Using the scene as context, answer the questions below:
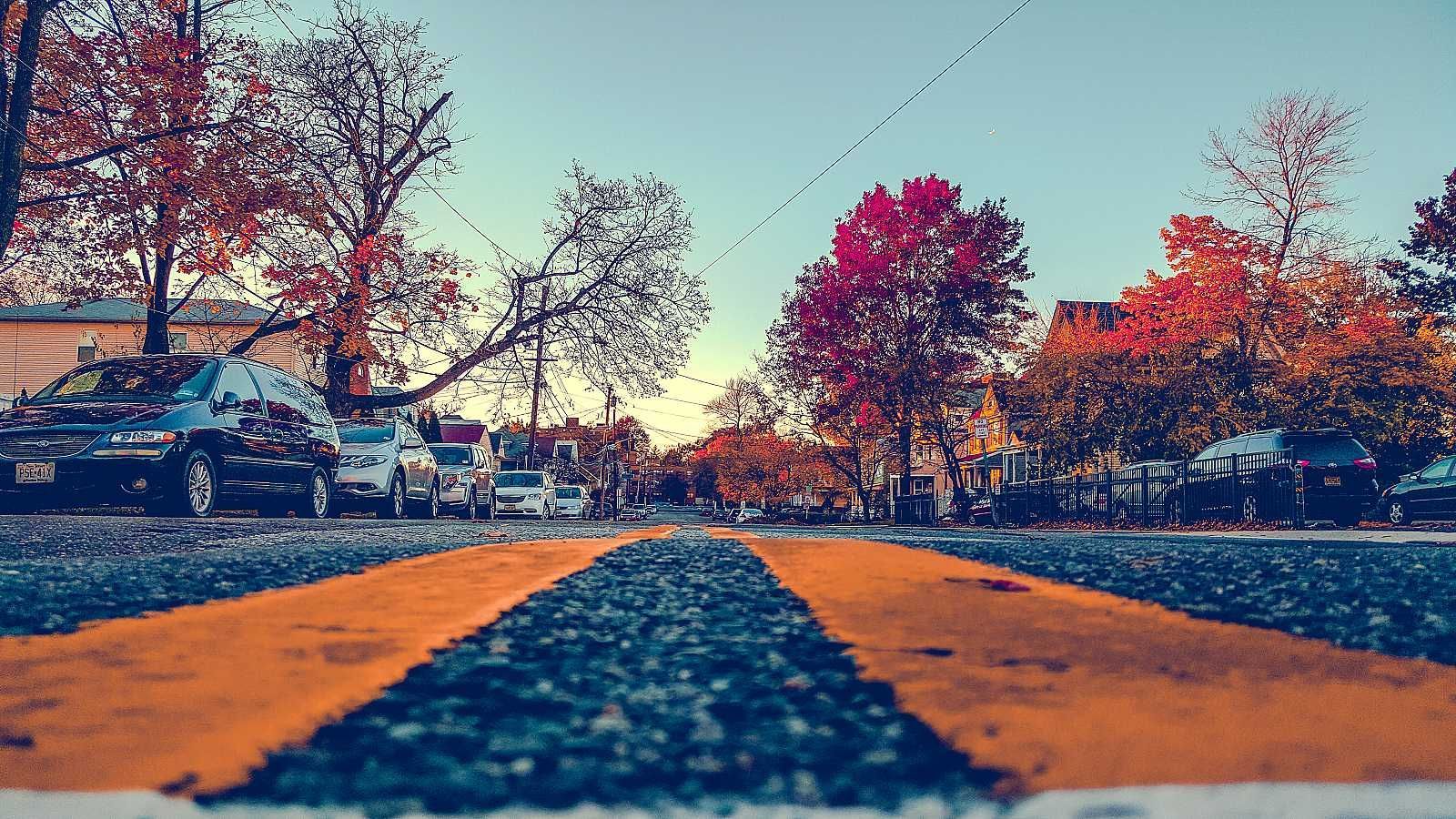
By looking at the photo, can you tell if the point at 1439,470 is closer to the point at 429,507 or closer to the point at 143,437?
the point at 429,507

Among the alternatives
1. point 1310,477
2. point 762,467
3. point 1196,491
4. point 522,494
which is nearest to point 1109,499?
point 1196,491

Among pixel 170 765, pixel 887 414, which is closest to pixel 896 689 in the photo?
pixel 170 765

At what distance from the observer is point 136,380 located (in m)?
9.29

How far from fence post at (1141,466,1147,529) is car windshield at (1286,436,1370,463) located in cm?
251

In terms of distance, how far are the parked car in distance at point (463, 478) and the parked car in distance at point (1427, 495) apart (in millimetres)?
18783

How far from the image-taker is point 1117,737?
0.57 meters

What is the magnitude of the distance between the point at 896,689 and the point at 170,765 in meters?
0.50

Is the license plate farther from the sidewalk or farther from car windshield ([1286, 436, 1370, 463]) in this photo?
car windshield ([1286, 436, 1370, 463])

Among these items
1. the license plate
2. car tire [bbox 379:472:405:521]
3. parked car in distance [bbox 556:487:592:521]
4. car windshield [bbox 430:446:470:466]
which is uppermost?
car windshield [bbox 430:446:470:466]

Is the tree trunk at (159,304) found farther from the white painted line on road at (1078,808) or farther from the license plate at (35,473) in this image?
the white painted line on road at (1078,808)

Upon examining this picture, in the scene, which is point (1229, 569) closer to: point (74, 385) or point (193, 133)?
point (74, 385)

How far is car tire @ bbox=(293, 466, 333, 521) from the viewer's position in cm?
1174

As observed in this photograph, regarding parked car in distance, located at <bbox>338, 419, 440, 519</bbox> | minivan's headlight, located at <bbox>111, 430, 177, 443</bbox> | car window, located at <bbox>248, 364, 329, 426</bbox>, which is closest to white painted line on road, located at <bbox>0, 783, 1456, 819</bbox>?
minivan's headlight, located at <bbox>111, 430, 177, 443</bbox>

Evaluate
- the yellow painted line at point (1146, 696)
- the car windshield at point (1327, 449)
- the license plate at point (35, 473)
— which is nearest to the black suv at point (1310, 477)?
the car windshield at point (1327, 449)
